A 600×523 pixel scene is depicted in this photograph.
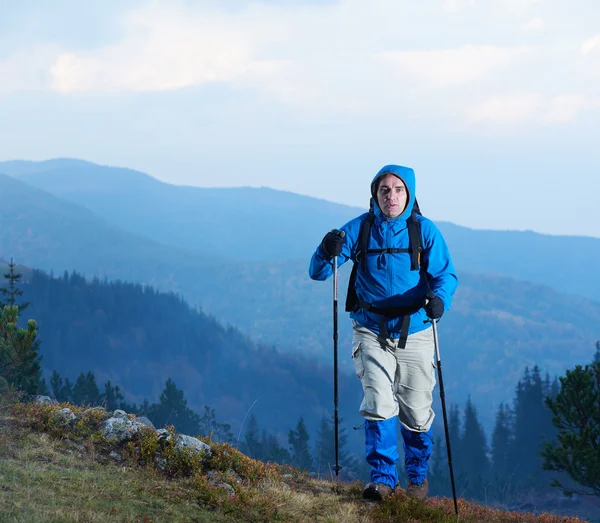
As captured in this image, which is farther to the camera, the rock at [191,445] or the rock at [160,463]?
the rock at [191,445]

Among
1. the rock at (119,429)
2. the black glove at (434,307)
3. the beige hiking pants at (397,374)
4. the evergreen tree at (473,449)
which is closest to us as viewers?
the black glove at (434,307)

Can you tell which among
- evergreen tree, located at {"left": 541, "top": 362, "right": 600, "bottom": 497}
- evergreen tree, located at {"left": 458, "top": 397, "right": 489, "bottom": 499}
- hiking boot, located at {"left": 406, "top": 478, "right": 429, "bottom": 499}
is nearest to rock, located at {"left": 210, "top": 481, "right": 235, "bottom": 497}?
hiking boot, located at {"left": 406, "top": 478, "right": 429, "bottom": 499}

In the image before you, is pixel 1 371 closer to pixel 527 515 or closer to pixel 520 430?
pixel 527 515

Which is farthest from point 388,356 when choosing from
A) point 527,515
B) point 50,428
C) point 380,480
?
point 50,428

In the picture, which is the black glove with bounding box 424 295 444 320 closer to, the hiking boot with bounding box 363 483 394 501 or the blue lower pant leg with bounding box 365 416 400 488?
the blue lower pant leg with bounding box 365 416 400 488

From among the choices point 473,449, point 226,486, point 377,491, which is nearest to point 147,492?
point 226,486

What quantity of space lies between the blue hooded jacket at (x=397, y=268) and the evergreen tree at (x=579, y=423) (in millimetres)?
19760

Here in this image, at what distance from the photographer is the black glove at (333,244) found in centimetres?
718

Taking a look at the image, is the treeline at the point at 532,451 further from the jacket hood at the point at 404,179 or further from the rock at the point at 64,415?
the rock at the point at 64,415

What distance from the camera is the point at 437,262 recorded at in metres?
7.47

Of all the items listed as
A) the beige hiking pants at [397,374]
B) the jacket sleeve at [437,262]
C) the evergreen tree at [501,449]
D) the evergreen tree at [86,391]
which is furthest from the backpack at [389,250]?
the evergreen tree at [501,449]

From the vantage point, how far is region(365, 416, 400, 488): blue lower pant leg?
729cm

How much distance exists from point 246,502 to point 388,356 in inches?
87.5

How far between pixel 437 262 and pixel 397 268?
498mm
